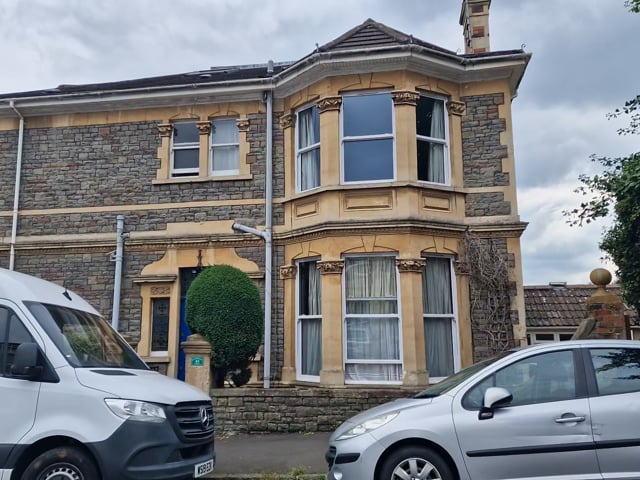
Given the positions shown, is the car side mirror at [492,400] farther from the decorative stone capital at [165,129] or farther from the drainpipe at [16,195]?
the drainpipe at [16,195]

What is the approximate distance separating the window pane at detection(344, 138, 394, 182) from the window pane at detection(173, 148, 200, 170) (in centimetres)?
373

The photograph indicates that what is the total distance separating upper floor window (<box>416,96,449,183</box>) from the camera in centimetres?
1167

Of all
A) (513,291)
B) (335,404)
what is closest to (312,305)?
(335,404)

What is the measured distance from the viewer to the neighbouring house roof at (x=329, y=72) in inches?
447

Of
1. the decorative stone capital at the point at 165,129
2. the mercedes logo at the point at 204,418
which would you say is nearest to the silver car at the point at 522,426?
the mercedes logo at the point at 204,418

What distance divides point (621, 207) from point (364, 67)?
18.4 feet

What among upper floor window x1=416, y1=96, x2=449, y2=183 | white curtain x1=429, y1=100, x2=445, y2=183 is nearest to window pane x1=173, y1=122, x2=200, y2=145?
upper floor window x1=416, y1=96, x2=449, y2=183

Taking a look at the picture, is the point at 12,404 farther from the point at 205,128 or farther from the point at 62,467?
the point at 205,128

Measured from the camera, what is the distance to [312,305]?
462 inches

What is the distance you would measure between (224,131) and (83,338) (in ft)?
26.6

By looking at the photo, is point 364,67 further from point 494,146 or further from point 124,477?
point 124,477

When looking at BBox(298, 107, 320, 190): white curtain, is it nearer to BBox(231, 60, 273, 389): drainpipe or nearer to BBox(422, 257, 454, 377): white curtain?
BBox(231, 60, 273, 389): drainpipe

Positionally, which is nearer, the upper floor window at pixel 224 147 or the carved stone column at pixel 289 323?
the carved stone column at pixel 289 323

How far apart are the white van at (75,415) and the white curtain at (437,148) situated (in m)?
7.72
